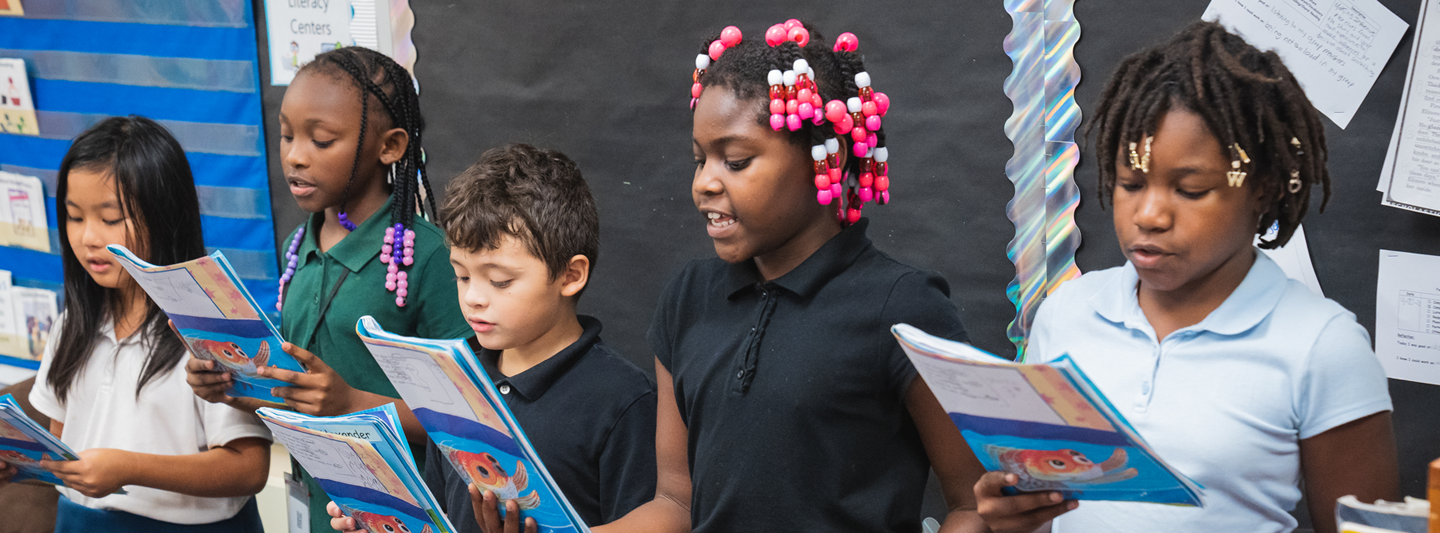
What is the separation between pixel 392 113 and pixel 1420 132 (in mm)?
1810

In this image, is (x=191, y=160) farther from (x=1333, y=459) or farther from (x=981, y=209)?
(x=1333, y=459)

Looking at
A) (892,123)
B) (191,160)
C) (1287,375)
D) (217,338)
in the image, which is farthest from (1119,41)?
(191,160)

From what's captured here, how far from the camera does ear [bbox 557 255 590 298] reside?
1.65 meters

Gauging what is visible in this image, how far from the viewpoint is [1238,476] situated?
1180 millimetres

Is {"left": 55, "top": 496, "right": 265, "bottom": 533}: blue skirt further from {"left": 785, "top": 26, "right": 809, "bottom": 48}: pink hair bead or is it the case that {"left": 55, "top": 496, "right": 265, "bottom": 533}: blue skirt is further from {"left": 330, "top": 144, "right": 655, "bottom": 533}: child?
{"left": 785, "top": 26, "right": 809, "bottom": 48}: pink hair bead

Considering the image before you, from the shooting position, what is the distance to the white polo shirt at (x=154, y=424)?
1.91m

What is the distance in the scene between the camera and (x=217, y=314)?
1660mm

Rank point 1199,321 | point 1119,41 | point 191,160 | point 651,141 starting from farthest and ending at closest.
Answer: point 191,160 < point 651,141 < point 1119,41 < point 1199,321

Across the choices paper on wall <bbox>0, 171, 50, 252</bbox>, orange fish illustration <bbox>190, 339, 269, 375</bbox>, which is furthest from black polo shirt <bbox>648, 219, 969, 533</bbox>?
paper on wall <bbox>0, 171, 50, 252</bbox>

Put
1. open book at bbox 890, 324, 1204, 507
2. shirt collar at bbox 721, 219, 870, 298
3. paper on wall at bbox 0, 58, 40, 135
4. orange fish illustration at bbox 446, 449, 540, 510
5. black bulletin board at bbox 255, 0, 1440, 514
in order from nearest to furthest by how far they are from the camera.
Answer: open book at bbox 890, 324, 1204, 507 → orange fish illustration at bbox 446, 449, 540, 510 → shirt collar at bbox 721, 219, 870, 298 → black bulletin board at bbox 255, 0, 1440, 514 → paper on wall at bbox 0, 58, 40, 135

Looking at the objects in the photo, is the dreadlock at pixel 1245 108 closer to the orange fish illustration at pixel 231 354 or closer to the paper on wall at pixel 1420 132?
the paper on wall at pixel 1420 132

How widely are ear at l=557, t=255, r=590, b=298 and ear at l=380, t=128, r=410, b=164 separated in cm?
58

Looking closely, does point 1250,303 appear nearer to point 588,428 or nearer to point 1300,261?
point 1300,261

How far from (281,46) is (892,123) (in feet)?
6.04
